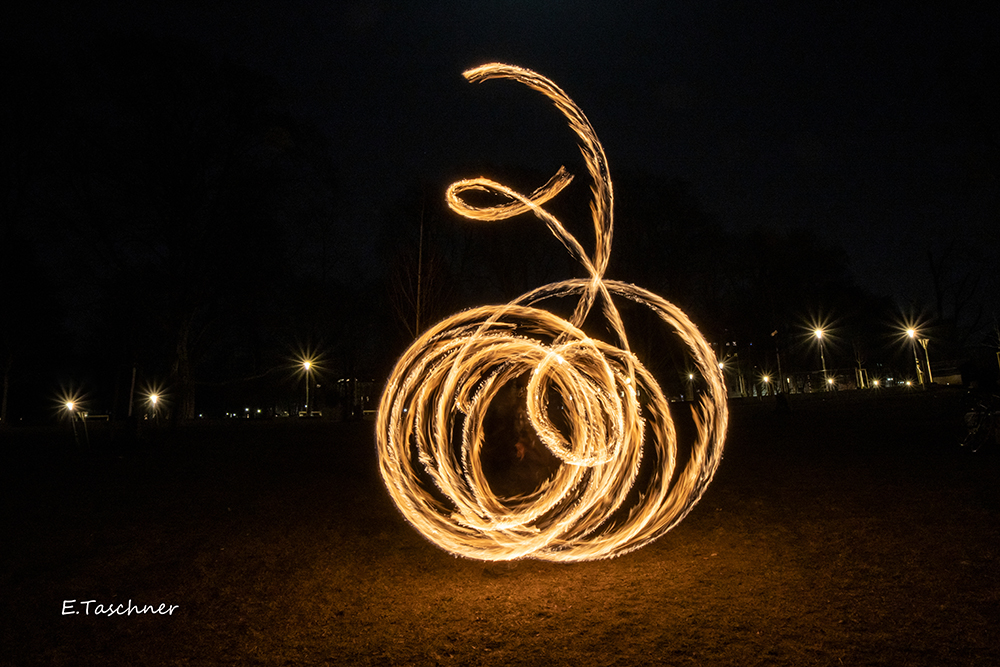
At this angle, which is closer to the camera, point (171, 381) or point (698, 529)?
point (698, 529)

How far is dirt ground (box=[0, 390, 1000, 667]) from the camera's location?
4207 millimetres

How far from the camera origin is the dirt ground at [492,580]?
4.21 metres

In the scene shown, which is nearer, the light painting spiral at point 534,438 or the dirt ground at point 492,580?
the dirt ground at point 492,580

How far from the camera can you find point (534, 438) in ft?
25.3

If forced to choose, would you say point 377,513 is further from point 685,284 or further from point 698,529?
point 685,284

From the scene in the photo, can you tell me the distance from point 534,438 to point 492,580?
2268mm

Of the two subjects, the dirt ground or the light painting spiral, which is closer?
the dirt ground

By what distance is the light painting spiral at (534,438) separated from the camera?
22.3 ft

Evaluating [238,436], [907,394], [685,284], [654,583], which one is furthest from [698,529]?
[907,394]

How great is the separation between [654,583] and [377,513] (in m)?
3.78

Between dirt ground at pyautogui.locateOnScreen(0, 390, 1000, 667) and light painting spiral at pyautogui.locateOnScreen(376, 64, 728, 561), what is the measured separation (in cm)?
40

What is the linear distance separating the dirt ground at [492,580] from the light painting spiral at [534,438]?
402mm

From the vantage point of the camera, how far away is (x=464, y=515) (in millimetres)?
7176

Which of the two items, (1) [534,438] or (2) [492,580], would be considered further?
(1) [534,438]
